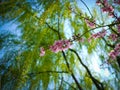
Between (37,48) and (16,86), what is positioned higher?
(37,48)

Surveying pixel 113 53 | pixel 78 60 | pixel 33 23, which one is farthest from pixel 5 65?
pixel 113 53

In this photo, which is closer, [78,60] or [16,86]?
[16,86]

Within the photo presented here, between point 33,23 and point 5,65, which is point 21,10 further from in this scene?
point 5,65

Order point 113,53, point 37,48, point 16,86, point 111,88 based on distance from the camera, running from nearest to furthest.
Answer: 1. point 16,86
2. point 113,53
3. point 37,48
4. point 111,88

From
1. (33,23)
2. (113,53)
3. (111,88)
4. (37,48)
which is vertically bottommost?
(111,88)

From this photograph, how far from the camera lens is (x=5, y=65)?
504 centimetres

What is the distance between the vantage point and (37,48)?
5340 mm

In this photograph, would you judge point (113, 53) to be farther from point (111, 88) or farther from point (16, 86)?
point (16, 86)

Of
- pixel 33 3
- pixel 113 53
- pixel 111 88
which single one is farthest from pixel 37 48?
pixel 111 88

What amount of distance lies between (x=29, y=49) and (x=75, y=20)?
1305 millimetres

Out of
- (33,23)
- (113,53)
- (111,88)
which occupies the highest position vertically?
(33,23)

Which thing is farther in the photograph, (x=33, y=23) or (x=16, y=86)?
(x=33, y=23)

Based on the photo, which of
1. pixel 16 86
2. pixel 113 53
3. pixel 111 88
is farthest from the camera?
pixel 111 88

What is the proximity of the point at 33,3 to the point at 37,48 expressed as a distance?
954 mm
